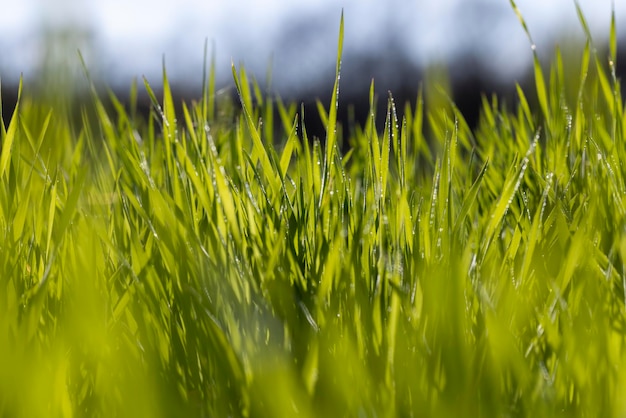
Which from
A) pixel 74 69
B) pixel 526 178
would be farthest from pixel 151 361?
pixel 526 178

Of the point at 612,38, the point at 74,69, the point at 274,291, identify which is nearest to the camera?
the point at 274,291

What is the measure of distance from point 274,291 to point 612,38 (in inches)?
25.5

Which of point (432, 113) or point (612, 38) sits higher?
point (612, 38)

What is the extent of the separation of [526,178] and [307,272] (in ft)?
1.56

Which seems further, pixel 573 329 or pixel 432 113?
pixel 432 113

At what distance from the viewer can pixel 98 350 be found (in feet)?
1.45

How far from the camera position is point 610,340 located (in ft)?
1.58

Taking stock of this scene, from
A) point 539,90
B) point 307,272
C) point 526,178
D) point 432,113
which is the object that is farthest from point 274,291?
point 432,113

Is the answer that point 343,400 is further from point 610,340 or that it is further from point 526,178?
point 526,178

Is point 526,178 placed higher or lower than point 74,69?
lower

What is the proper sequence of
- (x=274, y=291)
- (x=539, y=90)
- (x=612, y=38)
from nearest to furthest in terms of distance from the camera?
(x=274, y=291), (x=612, y=38), (x=539, y=90)

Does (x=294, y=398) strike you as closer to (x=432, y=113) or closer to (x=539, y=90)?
(x=539, y=90)

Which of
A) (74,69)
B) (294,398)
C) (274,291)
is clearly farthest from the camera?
(74,69)

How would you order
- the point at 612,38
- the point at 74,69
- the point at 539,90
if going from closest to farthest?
the point at 74,69
the point at 612,38
the point at 539,90
